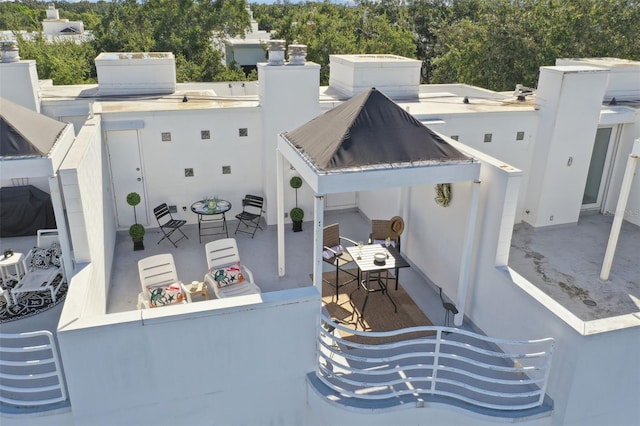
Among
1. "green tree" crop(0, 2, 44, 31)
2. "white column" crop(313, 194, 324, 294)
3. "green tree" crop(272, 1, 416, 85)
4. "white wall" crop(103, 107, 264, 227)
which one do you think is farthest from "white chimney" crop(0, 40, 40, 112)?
"green tree" crop(0, 2, 44, 31)

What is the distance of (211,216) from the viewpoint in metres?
12.0

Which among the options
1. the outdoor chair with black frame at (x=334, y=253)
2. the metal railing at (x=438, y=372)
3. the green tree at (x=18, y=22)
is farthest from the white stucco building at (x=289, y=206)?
the green tree at (x=18, y=22)

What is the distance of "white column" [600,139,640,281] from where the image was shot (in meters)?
9.73

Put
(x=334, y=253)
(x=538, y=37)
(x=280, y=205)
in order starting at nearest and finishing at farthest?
(x=280, y=205) < (x=334, y=253) < (x=538, y=37)

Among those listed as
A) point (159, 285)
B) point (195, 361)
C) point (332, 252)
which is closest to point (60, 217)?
point (159, 285)

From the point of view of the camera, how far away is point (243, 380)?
6648mm

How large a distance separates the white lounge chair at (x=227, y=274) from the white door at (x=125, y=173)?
3047mm

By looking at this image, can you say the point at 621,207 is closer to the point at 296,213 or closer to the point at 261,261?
the point at 296,213

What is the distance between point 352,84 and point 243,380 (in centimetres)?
977

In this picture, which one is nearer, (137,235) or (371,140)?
(371,140)

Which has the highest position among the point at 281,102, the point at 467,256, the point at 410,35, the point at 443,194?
the point at 410,35

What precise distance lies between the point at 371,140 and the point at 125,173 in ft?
21.3

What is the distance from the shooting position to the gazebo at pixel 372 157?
675 cm

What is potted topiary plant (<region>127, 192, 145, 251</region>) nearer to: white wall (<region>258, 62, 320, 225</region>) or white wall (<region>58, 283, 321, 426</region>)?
white wall (<region>258, 62, 320, 225</region>)
